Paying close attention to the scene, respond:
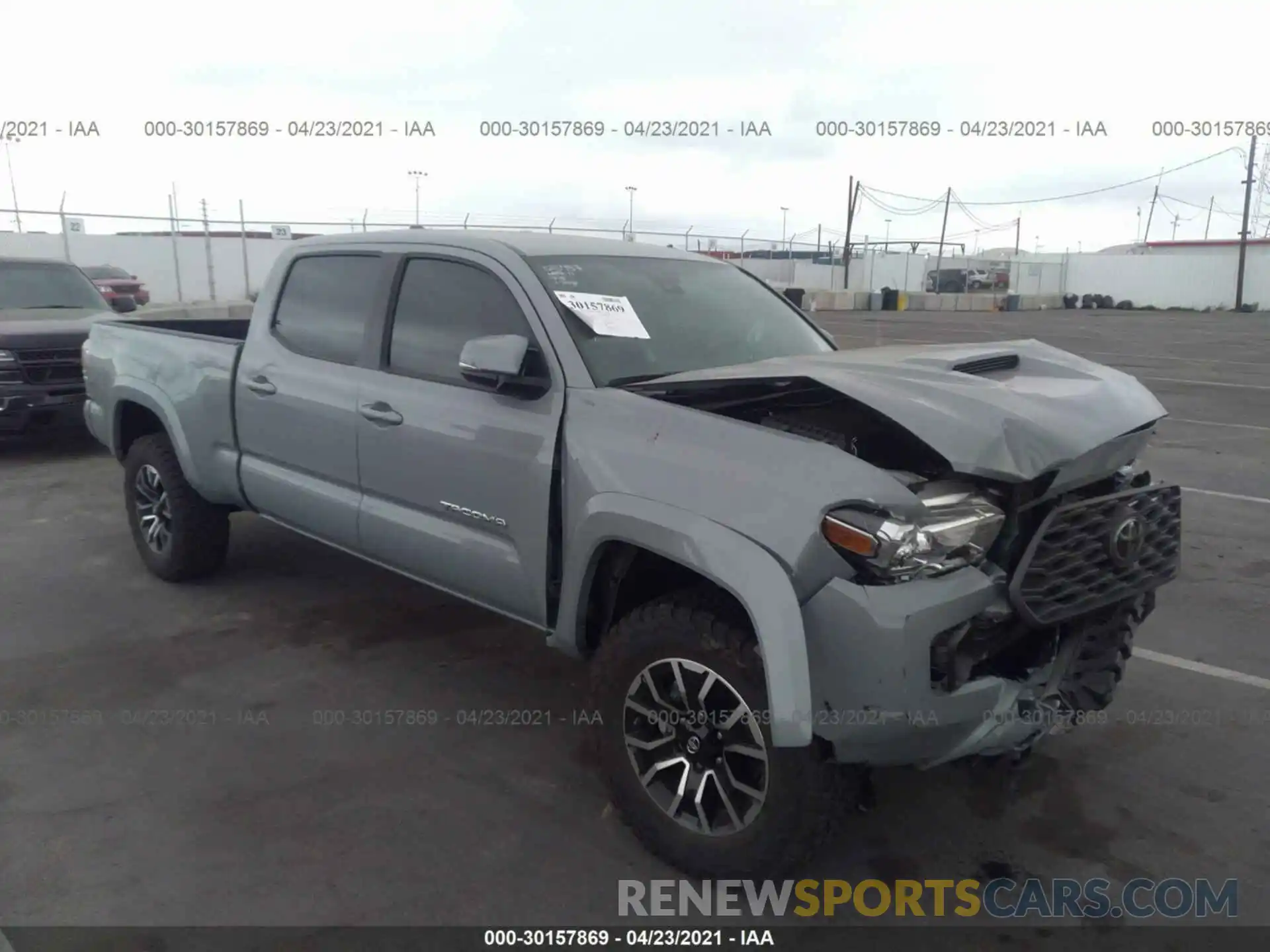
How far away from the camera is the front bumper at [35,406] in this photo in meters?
8.41

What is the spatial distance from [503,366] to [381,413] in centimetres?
90

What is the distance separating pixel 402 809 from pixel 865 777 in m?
1.51

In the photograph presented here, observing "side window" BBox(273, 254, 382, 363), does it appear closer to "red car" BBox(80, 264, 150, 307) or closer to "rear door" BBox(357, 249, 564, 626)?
"rear door" BBox(357, 249, 564, 626)

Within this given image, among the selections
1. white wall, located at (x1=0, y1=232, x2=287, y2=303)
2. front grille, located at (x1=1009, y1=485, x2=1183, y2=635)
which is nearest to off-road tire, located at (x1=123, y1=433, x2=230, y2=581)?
front grille, located at (x1=1009, y1=485, x2=1183, y2=635)

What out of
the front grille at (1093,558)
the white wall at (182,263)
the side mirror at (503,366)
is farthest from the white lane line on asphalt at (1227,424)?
the white wall at (182,263)

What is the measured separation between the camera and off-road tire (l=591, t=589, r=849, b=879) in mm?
2682

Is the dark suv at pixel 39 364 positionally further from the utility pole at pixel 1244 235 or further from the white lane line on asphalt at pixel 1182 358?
the utility pole at pixel 1244 235

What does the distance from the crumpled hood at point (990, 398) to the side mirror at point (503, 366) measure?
1.17ft

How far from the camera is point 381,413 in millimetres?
3926

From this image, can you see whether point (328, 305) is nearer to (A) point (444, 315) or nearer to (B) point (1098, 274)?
(A) point (444, 315)

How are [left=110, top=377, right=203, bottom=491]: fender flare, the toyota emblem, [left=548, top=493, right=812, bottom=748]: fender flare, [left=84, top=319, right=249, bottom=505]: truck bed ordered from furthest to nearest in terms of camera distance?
[left=110, top=377, right=203, bottom=491]: fender flare
[left=84, top=319, right=249, bottom=505]: truck bed
the toyota emblem
[left=548, top=493, right=812, bottom=748]: fender flare

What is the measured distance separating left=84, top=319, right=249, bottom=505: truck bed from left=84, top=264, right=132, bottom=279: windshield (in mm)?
16107

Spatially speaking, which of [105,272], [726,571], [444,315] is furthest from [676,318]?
[105,272]

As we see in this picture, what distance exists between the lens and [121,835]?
3.14 m
